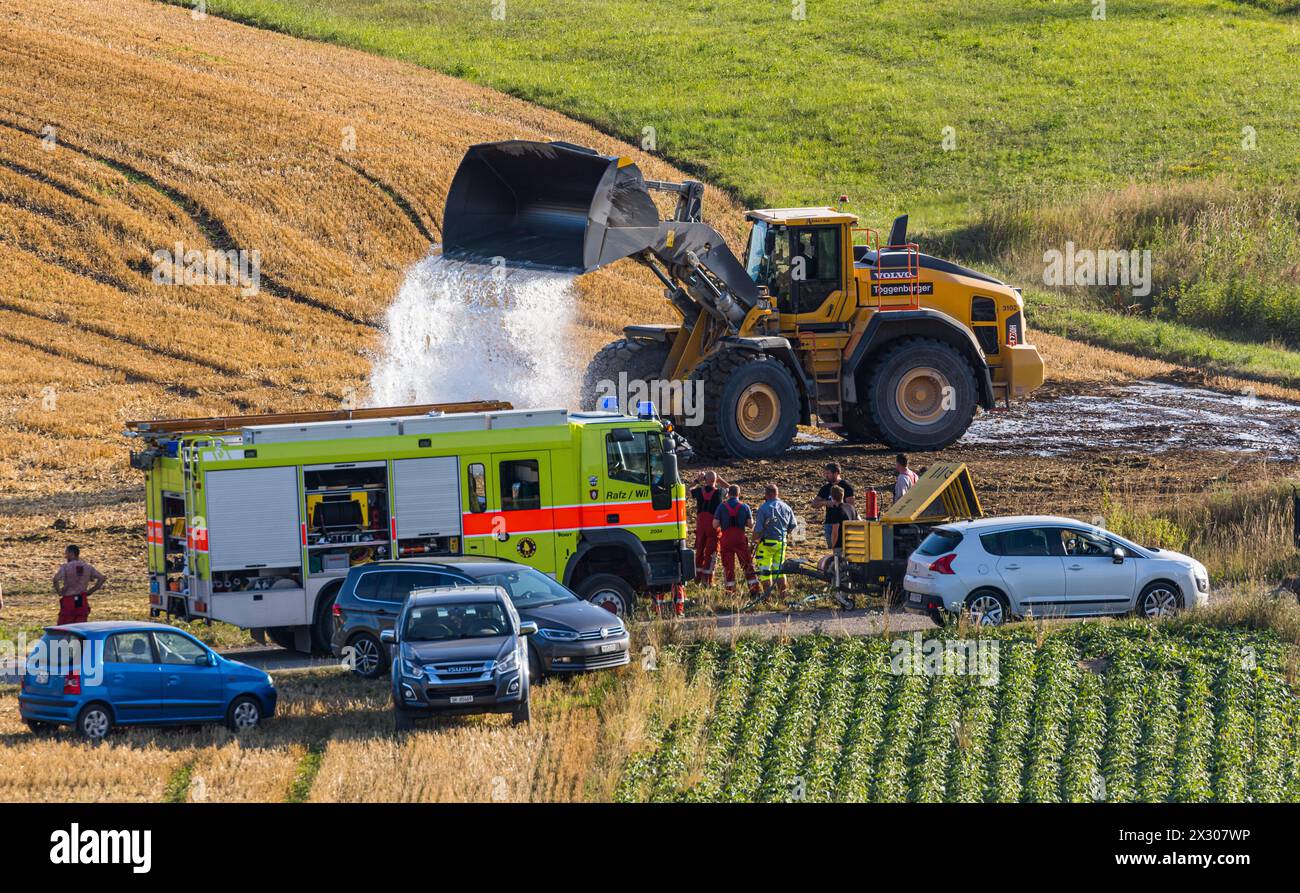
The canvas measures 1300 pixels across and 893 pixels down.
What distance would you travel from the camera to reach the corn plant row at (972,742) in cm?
1450

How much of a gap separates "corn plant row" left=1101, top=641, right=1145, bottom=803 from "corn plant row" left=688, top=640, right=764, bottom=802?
3.31 meters

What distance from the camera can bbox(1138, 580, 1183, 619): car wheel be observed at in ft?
68.1

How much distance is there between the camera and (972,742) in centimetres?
1585

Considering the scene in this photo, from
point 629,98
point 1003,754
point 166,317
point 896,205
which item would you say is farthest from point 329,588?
point 629,98

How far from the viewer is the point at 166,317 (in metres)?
38.2

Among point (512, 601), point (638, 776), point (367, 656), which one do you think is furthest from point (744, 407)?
point (638, 776)

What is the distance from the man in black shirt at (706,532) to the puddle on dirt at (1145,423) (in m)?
9.93

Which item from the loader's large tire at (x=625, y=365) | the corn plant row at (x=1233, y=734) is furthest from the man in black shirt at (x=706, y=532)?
the corn plant row at (x=1233, y=734)

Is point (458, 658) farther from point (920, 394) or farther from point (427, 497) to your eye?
point (920, 394)

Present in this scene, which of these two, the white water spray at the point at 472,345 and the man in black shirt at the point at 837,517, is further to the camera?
the white water spray at the point at 472,345

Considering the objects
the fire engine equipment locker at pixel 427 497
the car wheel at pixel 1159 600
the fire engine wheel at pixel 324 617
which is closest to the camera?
the fire engine wheel at pixel 324 617

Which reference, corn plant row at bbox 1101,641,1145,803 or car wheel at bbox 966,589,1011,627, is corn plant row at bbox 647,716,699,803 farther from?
car wheel at bbox 966,589,1011,627

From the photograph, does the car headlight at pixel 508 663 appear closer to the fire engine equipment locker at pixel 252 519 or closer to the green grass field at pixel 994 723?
the green grass field at pixel 994 723

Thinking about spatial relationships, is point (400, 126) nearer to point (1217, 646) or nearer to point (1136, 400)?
point (1136, 400)
